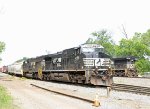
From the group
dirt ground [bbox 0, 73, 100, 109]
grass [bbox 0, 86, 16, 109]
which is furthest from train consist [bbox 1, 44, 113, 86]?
grass [bbox 0, 86, 16, 109]

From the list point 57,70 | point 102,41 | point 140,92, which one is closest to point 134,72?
point 57,70

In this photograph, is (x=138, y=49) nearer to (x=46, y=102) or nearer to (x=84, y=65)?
(x=84, y=65)

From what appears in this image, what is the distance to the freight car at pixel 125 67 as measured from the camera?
56094 millimetres

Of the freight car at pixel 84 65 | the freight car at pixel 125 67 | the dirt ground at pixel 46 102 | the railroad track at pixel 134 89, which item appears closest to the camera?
the dirt ground at pixel 46 102

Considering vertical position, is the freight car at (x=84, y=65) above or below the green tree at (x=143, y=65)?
below

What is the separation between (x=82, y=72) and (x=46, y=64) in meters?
13.4

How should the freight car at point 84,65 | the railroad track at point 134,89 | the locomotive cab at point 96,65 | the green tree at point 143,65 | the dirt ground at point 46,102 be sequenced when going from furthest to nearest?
the green tree at point 143,65, the freight car at point 84,65, the locomotive cab at point 96,65, the railroad track at point 134,89, the dirt ground at point 46,102

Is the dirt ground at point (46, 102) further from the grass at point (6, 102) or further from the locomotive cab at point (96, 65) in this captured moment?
the locomotive cab at point (96, 65)

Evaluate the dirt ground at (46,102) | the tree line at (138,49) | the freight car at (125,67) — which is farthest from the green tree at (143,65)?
the dirt ground at (46,102)

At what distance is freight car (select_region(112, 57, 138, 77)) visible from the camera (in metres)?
56.1

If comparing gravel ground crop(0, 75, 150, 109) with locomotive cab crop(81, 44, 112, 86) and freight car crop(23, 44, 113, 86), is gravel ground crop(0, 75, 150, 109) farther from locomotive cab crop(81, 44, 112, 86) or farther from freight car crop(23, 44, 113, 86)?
freight car crop(23, 44, 113, 86)

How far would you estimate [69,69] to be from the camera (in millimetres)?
33531

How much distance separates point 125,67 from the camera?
185ft

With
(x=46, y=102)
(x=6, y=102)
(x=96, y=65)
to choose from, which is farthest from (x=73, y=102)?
(x=96, y=65)
